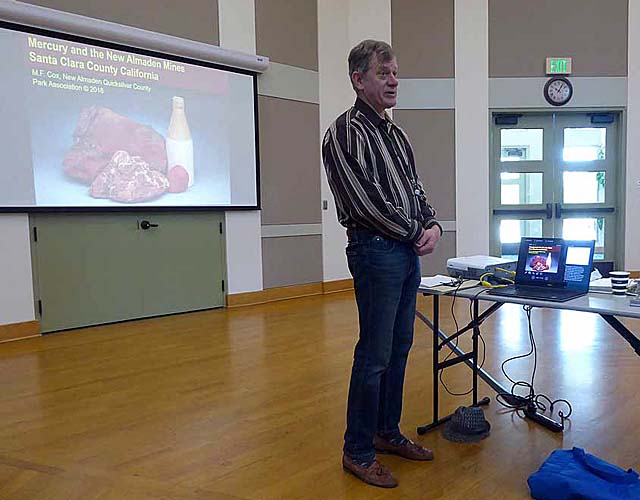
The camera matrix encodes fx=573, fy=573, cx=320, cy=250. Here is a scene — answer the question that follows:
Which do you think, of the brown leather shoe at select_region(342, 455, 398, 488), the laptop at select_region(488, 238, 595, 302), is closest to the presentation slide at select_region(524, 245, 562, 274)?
the laptop at select_region(488, 238, 595, 302)

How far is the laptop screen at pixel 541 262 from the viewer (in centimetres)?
235

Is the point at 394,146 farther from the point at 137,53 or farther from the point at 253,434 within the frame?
the point at 137,53

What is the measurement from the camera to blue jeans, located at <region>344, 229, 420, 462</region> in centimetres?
200

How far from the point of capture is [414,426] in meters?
2.65

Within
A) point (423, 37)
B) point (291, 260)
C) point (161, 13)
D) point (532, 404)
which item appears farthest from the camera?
point (423, 37)

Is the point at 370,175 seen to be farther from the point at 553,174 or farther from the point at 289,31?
the point at 553,174

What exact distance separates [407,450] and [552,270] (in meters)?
0.94

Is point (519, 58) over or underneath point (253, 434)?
over

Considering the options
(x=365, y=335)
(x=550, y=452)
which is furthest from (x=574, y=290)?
(x=365, y=335)

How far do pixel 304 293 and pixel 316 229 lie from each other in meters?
0.76

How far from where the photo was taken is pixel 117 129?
5109 millimetres

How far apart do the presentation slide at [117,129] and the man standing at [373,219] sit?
350 centimetres

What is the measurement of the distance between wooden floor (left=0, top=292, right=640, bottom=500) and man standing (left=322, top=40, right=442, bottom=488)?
0.30 meters

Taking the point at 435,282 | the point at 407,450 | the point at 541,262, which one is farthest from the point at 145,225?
the point at 541,262
